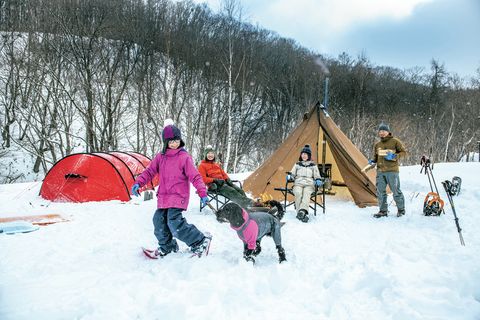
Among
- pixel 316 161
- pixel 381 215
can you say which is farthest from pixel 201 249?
pixel 316 161

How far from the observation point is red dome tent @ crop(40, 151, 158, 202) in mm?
5199

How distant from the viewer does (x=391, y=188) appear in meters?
4.06

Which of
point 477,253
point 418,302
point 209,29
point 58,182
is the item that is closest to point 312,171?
point 477,253

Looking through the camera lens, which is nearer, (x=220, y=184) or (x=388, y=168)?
(x=388, y=168)

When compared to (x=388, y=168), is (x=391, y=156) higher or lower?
higher

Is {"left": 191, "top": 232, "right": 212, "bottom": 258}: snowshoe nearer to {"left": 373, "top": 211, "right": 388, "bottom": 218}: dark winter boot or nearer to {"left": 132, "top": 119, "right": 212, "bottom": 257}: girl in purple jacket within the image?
{"left": 132, "top": 119, "right": 212, "bottom": 257}: girl in purple jacket

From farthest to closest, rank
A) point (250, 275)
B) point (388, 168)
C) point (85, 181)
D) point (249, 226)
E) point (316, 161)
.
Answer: point (316, 161), point (85, 181), point (388, 168), point (249, 226), point (250, 275)

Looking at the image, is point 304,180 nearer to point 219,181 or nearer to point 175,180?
point 219,181

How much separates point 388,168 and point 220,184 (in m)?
2.88

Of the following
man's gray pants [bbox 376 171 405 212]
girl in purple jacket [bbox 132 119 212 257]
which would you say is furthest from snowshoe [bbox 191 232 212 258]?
man's gray pants [bbox 376 171 405 212]

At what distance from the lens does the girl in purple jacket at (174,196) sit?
98.0 inches

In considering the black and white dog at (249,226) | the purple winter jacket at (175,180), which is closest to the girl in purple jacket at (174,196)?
the purple winter jacket at (175,180)

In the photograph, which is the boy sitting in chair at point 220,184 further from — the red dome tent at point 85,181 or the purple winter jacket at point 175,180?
the red dome tent at point 85,181

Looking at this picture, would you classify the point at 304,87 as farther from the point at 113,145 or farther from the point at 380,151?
the point at 380,151
